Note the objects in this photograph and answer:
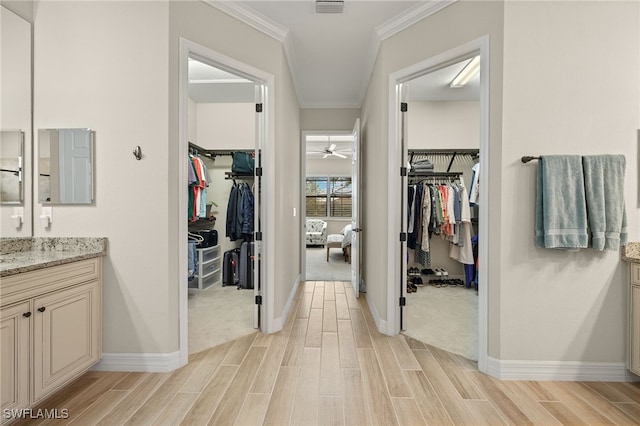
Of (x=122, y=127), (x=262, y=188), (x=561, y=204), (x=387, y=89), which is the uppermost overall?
(x=387, y=89)

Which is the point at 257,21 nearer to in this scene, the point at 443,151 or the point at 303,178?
the point at 303,178

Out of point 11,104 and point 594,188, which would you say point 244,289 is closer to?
point 11,104

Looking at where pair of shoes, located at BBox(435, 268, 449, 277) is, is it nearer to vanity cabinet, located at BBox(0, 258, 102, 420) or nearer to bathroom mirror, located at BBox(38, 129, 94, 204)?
vanity cabinet, located at BBox(0, 258, 102, 420)

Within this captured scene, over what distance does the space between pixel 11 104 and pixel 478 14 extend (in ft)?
10.8

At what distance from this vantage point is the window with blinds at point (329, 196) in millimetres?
9523

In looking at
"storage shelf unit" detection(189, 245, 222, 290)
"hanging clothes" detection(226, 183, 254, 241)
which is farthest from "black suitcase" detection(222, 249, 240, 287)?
"hanging clothes" detection(226, 183, 254, 241)

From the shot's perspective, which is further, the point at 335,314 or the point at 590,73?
the point at 335,314

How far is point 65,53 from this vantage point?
2131 mm

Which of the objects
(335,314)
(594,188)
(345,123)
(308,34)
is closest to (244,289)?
(335,314)

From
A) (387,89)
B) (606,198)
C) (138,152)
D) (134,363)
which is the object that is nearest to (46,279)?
(134,363)

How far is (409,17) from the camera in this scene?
254 centimetres

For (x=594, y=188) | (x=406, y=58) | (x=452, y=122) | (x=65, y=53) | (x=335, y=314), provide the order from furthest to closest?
1. (x=452, y=122)
2. (x=335, y=314)
3. (x=406, y=58)
4. (x=65, y=53)
5. (x=594, y=188)

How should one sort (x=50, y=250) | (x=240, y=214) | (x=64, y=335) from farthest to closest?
(x=240, y=214), (x=50, y=250), (x=64, y=335)

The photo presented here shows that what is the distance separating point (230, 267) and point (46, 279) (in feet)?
9.26
